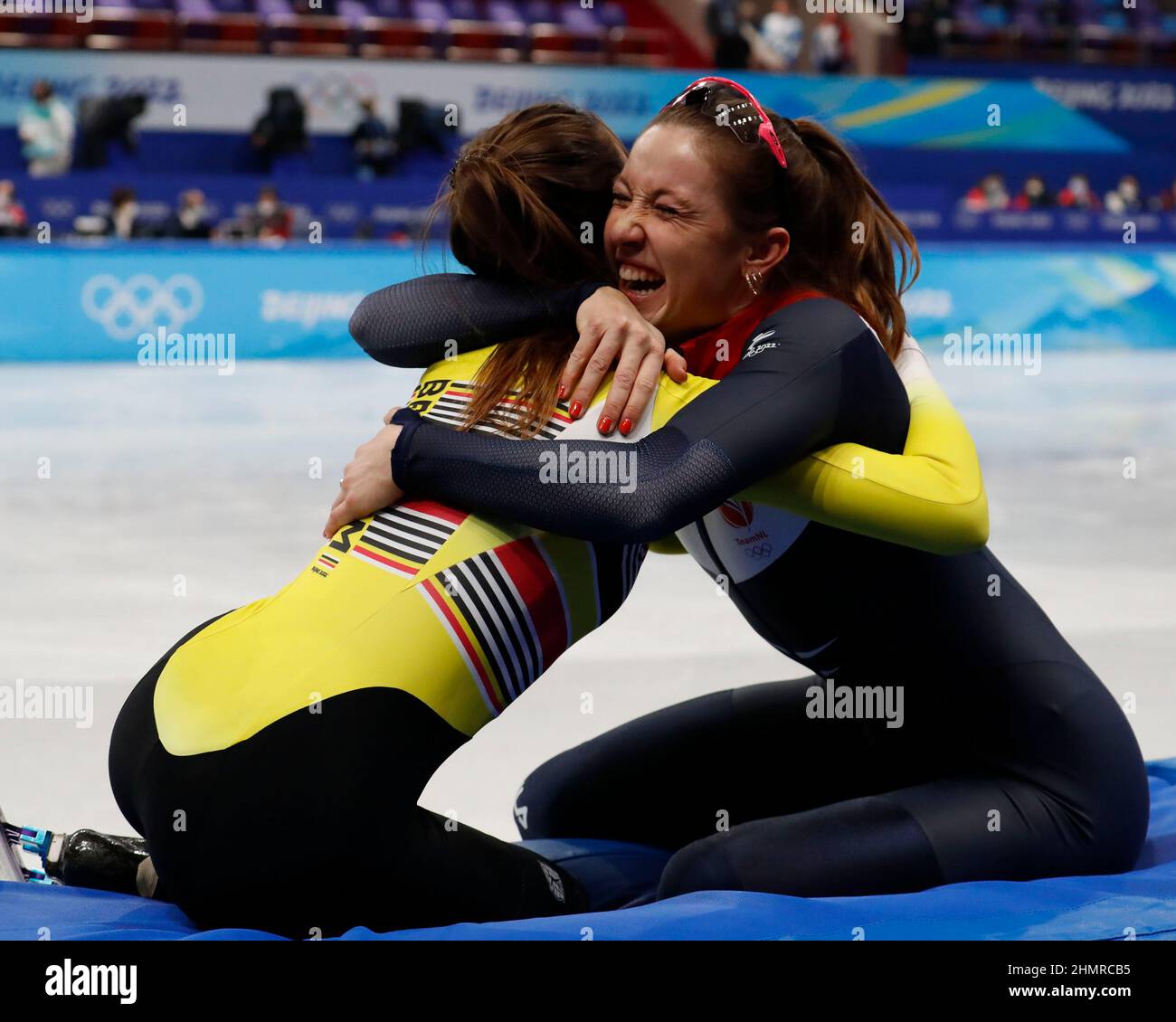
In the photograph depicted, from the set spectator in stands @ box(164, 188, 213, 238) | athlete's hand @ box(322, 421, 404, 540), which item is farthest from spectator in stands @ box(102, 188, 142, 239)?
athlete's hand @ box(322, 421, 404, 540)

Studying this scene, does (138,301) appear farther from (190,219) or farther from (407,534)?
(407,534)

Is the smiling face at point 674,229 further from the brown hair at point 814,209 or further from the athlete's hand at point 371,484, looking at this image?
the athlete's hand at point 371,484

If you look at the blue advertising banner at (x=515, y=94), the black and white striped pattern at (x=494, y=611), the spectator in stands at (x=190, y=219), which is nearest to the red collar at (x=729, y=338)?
the black and white striped pattern at (x=494, y=611)

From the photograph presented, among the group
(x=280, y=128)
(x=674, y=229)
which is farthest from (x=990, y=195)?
Answer: (x=674, y=229)

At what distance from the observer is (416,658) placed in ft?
5.44

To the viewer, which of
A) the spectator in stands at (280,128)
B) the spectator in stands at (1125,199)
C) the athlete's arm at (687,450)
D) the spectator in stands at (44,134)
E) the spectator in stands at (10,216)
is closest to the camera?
the athlete's arm at (687,450)

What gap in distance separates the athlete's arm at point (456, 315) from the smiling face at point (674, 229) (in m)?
0.08

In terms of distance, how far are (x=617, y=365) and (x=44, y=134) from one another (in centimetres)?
1089

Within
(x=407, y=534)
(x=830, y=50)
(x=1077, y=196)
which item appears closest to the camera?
(x=407, y=534)

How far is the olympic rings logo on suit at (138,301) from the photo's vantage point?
9.06 metres

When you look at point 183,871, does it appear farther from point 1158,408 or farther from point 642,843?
point 1158,408

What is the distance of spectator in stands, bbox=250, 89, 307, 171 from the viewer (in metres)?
12.2

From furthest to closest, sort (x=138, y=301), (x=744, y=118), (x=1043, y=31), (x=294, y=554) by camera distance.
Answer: (x=1043, y=31) < (x=138, y=301) < (x=294, y=554) < (x=744, y=118)
